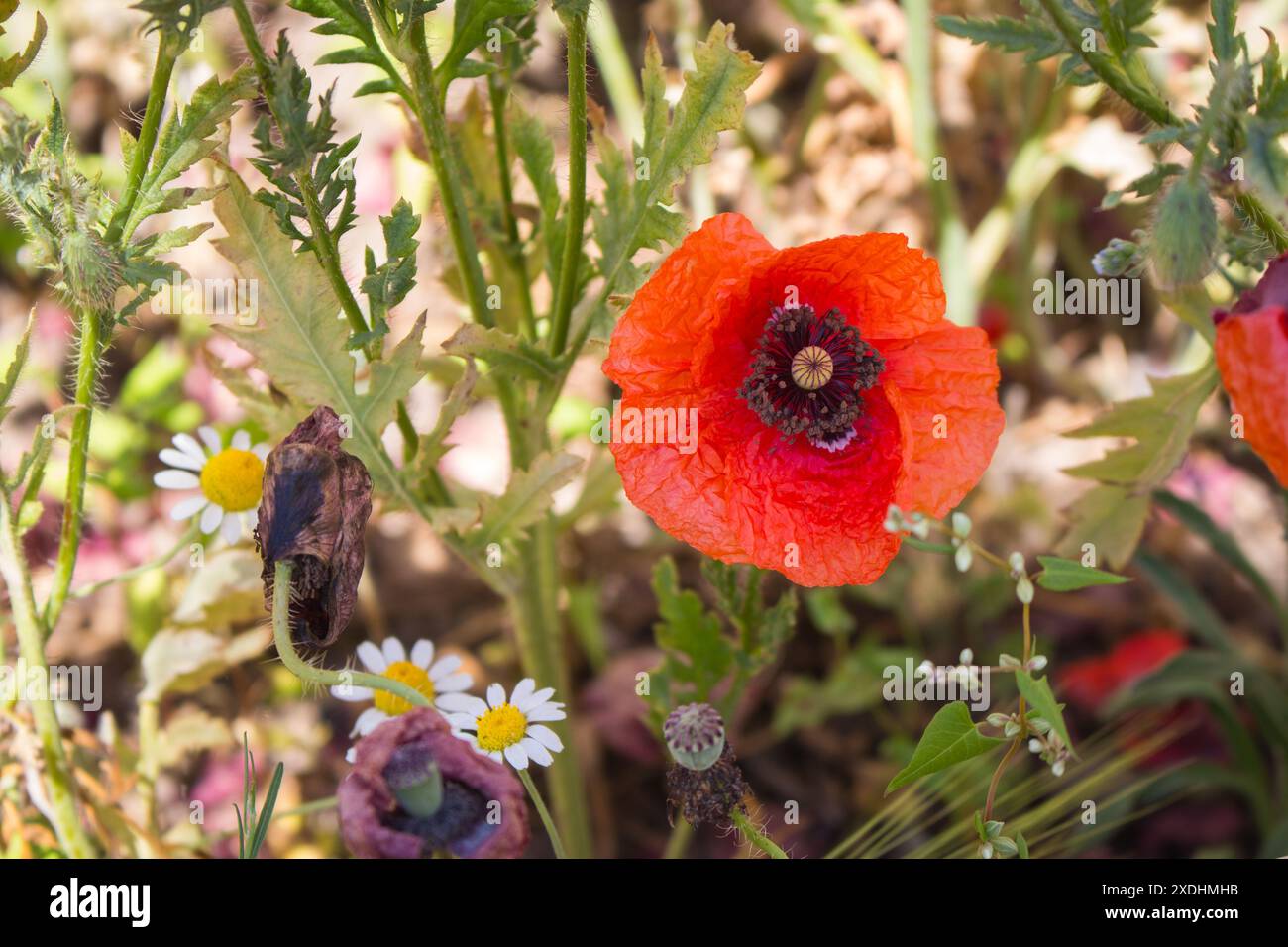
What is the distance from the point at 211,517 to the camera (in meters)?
1.28

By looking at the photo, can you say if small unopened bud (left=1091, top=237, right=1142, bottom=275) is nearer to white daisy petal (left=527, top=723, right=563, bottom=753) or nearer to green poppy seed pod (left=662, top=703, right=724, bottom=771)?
green poppy seed pod (left=662, top=703, right=724, bottom=771)

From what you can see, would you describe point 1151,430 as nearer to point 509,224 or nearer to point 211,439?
point 509,224

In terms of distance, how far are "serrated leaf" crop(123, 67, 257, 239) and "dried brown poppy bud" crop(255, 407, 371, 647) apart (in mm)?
257

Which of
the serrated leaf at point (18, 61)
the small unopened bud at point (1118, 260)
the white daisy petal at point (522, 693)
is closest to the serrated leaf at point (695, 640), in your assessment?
the white daisy petal at point (522, 693)

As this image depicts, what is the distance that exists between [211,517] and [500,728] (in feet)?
1.41

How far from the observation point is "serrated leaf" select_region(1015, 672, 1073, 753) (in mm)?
952

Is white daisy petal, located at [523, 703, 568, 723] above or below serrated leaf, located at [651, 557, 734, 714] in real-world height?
below

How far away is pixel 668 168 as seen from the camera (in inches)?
44.8

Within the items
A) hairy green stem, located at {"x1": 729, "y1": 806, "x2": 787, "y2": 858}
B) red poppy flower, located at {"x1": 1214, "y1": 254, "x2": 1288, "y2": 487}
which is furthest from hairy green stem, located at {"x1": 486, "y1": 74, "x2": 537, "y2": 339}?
red poppy flower, located at {"x1": 1214, "y1": 254, "x2": 1288, "y2": 487}

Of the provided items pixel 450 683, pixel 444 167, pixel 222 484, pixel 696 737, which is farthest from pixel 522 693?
pixel 444 167

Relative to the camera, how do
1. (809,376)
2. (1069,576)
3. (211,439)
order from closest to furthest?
(1069,576), (809,376), (211,439)

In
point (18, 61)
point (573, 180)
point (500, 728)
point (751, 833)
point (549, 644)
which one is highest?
point (18, 61)
